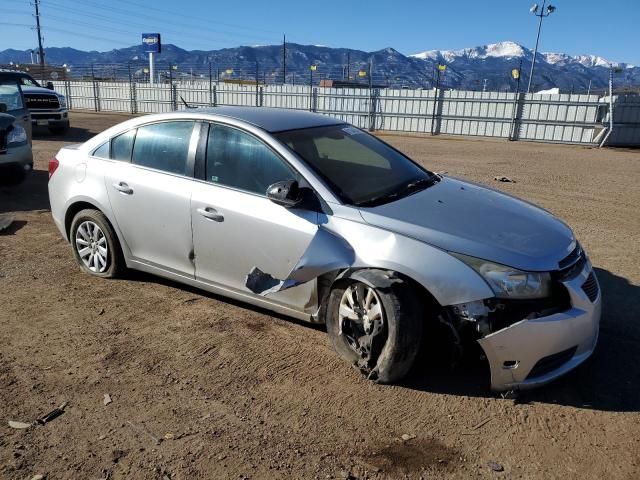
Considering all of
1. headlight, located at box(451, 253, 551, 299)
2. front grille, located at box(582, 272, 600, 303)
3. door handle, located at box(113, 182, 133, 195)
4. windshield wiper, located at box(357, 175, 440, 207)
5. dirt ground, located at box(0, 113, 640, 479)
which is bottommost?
dirt ground, located at box(0, 113, 640, 479)

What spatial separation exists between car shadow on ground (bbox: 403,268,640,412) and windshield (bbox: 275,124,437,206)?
1218 millimetres

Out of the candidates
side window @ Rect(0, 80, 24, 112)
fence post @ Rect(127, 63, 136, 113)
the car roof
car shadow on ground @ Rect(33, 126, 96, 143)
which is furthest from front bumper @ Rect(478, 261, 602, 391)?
fence post @ Rect(127, 63, 136, 113)

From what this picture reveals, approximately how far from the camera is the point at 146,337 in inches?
154

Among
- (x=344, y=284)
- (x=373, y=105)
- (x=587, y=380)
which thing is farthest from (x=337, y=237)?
(x=373, y=105)

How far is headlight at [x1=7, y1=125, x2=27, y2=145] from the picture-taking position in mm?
8195

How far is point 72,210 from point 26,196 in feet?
13.8

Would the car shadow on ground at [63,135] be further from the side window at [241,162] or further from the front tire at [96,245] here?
the side window at [241,162]

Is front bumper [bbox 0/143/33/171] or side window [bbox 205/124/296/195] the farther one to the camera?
front bumper [bbox 0/143/33/171]

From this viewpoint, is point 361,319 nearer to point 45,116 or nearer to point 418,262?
point 418,262

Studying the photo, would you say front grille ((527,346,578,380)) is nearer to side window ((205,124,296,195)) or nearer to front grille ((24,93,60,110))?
side window ((205,124,296,195))

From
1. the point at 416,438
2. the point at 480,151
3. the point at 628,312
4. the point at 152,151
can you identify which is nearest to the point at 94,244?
the point at 152,151

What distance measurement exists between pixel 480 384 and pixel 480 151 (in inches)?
593

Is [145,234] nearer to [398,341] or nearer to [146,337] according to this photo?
[146,337]

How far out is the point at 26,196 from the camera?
8469mm
